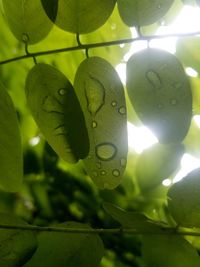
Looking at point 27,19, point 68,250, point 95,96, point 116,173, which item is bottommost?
point 68,250

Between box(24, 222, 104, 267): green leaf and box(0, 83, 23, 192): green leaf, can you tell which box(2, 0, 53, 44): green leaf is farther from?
box(24, 222, 104, 267): green leaf

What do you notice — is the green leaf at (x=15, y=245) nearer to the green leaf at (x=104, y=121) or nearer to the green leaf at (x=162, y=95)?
the green leaf at (x=104, y=121)

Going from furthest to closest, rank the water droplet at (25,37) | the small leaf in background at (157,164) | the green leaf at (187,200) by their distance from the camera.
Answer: the small leaf in background at (157,164) < the water droplet at (25,37) < the green leaf at (187,200)

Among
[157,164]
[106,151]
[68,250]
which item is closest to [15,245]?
[68,250]

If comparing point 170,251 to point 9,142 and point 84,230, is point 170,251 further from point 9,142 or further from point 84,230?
point 9,142

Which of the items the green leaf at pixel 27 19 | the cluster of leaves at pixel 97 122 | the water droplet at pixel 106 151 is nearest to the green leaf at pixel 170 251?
the cluster of leaves at pixel 97 122

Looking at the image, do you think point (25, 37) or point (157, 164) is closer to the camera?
point (25, 37)
